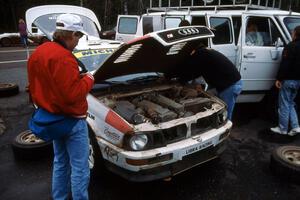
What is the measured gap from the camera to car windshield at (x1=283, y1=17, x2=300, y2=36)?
5.83m

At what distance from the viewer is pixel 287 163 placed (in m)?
3.82

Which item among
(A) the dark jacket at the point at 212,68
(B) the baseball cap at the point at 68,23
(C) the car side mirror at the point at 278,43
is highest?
(B) the baseball cap at the point at 68,23

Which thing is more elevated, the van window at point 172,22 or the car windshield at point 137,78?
the van window at point 172,22

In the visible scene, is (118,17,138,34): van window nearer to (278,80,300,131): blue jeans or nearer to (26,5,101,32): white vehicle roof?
(26,5,101,32): white vehicle roof

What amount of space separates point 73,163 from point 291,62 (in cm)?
378

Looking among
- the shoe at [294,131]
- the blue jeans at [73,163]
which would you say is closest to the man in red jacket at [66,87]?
the blue jeans at [73,163]

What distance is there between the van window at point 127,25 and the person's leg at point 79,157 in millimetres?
7620

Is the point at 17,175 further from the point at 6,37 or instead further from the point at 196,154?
the point at 6,37

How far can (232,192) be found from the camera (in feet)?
12.0

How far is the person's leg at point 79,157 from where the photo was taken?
112 inches

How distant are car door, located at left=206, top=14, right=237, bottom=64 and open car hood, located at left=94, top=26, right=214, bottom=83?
181cm

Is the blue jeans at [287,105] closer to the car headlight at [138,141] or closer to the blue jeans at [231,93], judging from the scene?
the blue jeans at [231,93]

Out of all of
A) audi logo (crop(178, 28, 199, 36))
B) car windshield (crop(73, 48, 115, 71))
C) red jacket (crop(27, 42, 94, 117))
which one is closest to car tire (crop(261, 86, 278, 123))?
audi logo (crop(178, 28, 199, 36))

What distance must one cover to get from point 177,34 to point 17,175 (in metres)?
2.74
